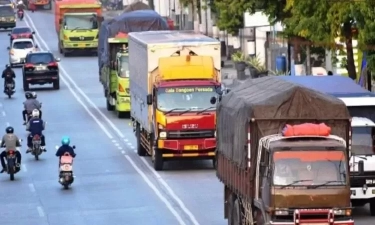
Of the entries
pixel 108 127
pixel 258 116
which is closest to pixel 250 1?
pixel 108 127

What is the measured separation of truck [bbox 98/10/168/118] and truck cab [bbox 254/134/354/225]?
85.2 ft

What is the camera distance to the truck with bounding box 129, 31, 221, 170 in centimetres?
3438

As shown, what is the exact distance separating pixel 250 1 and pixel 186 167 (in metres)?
10.8

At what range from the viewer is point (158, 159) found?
115 feet

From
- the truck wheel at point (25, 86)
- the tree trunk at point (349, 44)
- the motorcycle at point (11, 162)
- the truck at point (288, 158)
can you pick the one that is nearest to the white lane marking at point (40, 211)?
the motorcycle at point (11, 162)

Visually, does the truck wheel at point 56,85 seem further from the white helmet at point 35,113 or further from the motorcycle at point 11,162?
the motorcycle at point 11,162

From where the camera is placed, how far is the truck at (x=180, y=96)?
1353 inches

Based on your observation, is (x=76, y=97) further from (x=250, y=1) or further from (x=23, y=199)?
(x=23, y=199)

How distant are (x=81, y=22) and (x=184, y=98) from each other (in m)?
41.9

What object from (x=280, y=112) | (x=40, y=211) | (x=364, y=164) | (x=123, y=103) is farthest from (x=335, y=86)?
(x=123, y=103)

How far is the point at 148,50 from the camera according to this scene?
3575cm

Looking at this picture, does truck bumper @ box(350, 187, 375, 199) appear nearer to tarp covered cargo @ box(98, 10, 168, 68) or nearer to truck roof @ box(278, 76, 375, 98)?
truck roof @ box(278, 76, 375, 98)

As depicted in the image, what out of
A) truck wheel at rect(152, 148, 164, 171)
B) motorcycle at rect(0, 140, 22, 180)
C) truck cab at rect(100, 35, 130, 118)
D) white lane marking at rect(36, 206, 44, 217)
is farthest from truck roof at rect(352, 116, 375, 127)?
truck cab at rect(100, 35, 130, 118)

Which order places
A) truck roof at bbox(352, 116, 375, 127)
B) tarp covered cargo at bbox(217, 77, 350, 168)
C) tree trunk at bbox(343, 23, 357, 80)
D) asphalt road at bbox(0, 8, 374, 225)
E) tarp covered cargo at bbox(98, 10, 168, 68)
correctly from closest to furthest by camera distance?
tarp covered cargo at bbox(217, 77, 350, 168) → truck roof at bbox(352, 116, 375, 127) → asphalt road at bbox(0, 8, 374, 225) → tree trunk at bbox(343, 23, 357, 80) → tarp covered cargo at bbox(98, 10, 168, 68)
